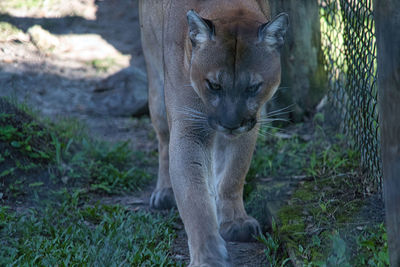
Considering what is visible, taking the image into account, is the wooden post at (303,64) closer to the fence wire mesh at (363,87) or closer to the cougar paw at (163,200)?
the fence wire mesh at (363,87)

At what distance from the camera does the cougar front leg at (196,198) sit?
2859 millimetres

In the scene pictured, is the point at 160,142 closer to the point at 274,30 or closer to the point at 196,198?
the point at 196,198

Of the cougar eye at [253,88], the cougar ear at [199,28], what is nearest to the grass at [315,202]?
the cougar eye at [253,88]

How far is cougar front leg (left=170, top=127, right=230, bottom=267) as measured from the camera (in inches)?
113

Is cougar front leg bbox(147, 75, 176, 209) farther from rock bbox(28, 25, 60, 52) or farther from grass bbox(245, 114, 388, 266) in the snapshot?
rock bbox(28, 25, 60, 52)

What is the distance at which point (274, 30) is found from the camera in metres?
3.18

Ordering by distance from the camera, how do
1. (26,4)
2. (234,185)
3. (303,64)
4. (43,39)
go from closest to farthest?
(234,185) → (303,64) → (43,39) → (26,4)

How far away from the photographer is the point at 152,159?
5.09 metres

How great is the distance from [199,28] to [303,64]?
246cm

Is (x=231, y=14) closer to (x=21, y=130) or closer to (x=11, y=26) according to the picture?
(x=21, y=130)

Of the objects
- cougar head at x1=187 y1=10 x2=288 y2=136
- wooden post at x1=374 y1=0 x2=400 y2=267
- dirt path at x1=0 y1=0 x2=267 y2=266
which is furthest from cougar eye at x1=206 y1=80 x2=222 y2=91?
Result: dirt path at x1=0 y1=0 x2=267 y2=266

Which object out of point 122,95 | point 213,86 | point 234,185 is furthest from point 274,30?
point 122,95

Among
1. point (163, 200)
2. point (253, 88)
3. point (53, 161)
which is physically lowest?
point (163, 200)

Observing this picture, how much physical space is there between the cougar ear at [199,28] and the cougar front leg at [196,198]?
0.53 meters
